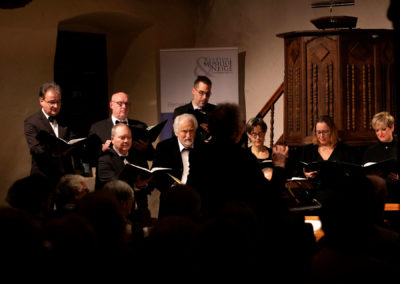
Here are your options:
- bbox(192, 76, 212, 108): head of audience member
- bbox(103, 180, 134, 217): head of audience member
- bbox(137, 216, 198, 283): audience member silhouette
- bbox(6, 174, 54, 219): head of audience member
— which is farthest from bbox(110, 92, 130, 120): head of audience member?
bbox(137, 216, 198, 283): audience member silhouette

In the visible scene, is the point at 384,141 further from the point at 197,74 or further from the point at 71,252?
the point at 71,252

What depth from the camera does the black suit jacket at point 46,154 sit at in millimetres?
4937

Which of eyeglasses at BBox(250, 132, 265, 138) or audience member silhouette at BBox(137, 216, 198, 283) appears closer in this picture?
audience member silhouette at BBox(137, 216, 198, 283)

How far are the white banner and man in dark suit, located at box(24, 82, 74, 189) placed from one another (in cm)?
268

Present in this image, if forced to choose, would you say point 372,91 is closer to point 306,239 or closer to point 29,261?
point 306,239

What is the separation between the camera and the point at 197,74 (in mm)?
8031

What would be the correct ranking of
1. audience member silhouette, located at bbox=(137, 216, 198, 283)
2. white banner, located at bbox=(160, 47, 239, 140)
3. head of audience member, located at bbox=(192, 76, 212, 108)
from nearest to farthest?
audience member silhouette, located at bbox=(137, 216, 198, 283), head of audience member, located at bbox=(192, 76, 212, 108), white banner, located at bbox=(160, 47, 239, 140)

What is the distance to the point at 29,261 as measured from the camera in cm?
165

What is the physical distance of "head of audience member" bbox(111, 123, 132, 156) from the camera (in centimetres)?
493

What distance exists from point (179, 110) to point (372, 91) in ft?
6.32

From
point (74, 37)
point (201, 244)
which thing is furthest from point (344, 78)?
point (201, 244)

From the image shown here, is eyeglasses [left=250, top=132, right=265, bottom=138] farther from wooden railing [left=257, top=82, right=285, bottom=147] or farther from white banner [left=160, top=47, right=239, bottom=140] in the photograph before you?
white banner [left=160, top=47, right=239, bottom=140]

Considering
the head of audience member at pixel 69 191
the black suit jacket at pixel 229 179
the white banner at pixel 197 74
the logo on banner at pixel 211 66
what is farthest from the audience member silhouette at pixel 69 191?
the logo on banner at pixel 211 66

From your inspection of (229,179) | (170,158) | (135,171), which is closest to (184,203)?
(229,179)
